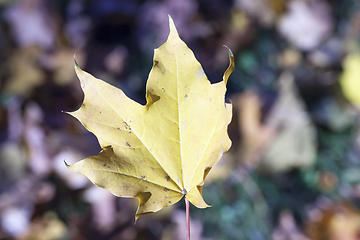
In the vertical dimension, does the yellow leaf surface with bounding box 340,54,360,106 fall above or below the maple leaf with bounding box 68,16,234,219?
below

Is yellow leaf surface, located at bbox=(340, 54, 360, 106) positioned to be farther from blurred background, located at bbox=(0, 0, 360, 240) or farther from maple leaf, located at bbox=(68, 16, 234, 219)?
maple leaf, located at bbox=(68, 16, 234, 219)

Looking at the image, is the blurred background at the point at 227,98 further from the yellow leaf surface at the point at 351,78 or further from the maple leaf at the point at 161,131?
the maple leaf at the point at 161,131

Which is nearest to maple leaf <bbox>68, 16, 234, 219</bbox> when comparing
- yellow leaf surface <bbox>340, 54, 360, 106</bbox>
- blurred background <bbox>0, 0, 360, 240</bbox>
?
blurred background <bbox>0, 0, 360, 240</bbox>

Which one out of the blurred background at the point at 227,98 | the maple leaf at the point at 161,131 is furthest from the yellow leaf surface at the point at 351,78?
the maple leaf at the point at 161,131

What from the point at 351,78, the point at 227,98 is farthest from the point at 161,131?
the point at 351,78

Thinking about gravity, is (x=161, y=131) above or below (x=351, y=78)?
above

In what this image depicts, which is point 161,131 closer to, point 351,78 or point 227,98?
point 227,98

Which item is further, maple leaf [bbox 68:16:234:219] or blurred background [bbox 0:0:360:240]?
blurred background [bbox 0:0:360:240]
